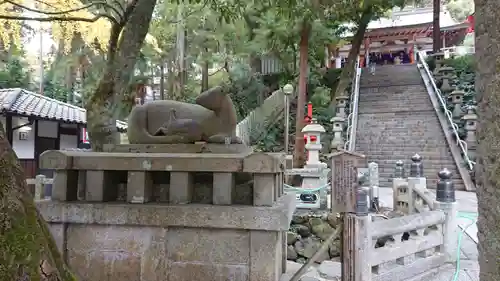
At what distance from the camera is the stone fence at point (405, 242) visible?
379 centimetres

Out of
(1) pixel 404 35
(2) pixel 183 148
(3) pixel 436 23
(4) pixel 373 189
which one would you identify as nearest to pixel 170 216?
(2) pixel 183 148

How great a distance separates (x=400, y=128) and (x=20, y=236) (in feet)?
56.0

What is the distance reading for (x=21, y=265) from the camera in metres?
1.48

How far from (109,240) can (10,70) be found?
22.9m

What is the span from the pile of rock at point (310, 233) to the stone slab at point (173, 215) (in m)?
5.87

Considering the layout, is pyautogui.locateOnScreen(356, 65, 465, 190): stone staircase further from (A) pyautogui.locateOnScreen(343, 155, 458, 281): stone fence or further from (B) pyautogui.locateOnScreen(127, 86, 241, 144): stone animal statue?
(B) pyautogui.locateOnScreen(127, 86, 241, 144): stone animal statue

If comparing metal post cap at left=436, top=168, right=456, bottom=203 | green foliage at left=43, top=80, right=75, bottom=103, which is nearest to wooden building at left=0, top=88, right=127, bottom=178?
green foliage at left=43, top=80, right=75, bottom=103

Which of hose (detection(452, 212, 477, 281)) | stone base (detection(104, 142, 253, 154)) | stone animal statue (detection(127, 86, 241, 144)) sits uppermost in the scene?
stone animal statue (detection(127, 86, 241, 144))

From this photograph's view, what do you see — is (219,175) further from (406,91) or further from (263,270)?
(406,91)

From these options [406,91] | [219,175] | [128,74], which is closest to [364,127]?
[406,91]

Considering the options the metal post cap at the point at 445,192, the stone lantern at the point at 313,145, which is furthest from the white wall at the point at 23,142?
the metal post cap at the point at 445,192

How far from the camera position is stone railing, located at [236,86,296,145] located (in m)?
16.9

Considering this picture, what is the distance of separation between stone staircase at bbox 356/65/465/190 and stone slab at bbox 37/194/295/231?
11.8 metres

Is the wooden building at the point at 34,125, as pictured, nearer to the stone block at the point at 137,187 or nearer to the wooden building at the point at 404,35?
the stone block at the point at 137,187
